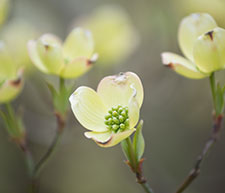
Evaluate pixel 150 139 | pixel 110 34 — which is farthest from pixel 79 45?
pixel 150 139

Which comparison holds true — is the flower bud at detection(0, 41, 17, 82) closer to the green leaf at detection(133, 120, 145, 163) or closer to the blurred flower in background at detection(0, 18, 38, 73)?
the blurred flower in background at detection(0, 18, 38, 73)

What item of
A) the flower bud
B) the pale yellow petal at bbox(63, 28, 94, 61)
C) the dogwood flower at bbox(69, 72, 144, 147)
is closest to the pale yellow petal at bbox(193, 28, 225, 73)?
the dogwood flower at bbox(69, 72, 144, 147)

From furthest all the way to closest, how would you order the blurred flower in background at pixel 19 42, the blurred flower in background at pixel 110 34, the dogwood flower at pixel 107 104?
1. the blurred flower in background at pixel 110 34
2. the blurred flower in background at pixel 19 42
3. the dogwood flower at pixel 107 104

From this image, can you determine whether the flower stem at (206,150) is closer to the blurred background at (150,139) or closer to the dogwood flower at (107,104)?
the dogwood flower at (107,104)

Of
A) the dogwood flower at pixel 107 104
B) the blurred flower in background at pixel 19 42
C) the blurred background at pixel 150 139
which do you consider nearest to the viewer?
the dogwood flower at pixel 107 104

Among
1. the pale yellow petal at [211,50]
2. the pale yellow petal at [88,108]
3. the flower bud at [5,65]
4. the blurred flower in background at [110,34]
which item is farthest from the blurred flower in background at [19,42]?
the pale yellow petal at [211,50]
